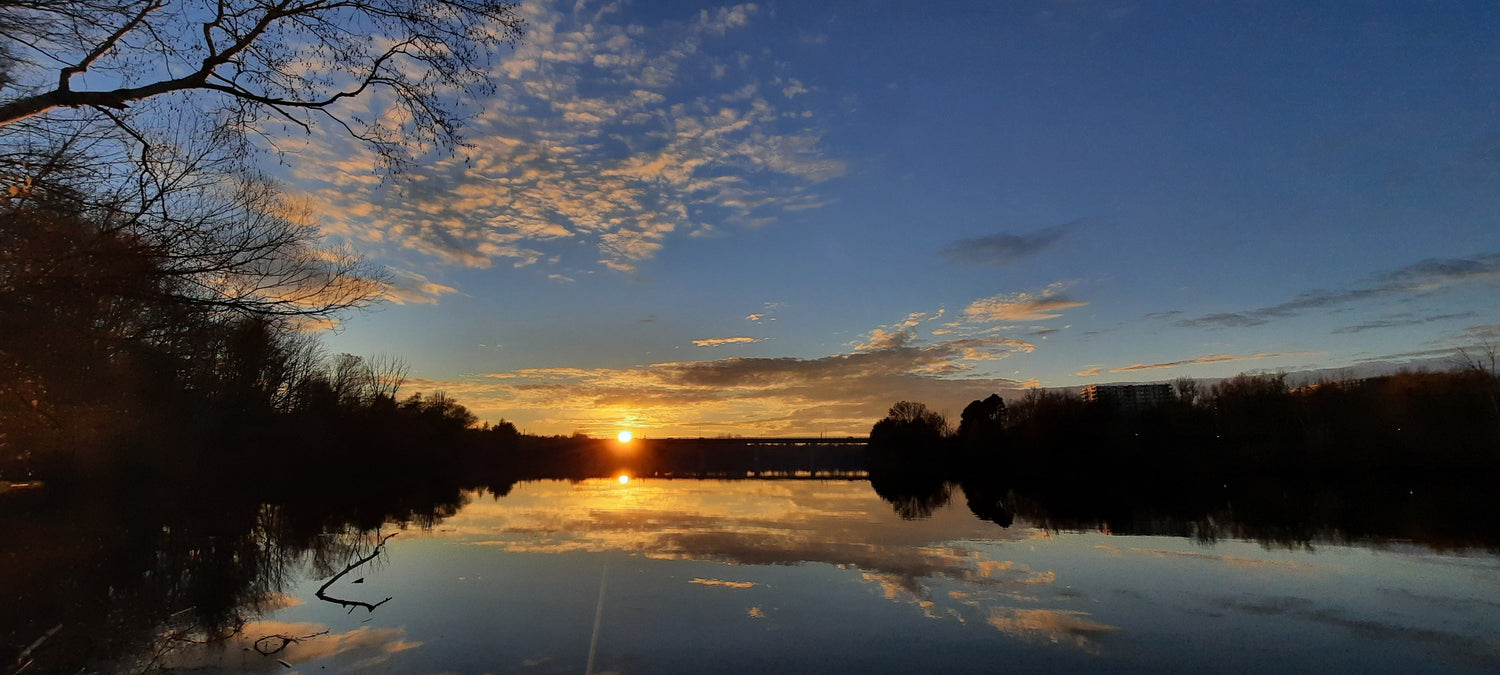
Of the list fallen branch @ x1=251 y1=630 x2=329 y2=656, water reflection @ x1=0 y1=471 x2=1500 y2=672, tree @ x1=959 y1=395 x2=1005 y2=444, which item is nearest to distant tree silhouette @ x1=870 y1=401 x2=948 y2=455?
tree @ x1=959 y1=395 x2=1005 y2=444

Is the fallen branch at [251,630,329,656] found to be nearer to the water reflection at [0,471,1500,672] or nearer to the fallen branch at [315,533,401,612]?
the water reflection at [0,471,1500,672]

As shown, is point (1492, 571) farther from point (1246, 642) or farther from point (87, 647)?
point (87, 647)

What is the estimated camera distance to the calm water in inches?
350

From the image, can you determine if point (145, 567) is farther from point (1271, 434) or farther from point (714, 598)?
point (1271, 434)

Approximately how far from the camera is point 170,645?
358 inches

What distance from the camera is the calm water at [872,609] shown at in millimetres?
8891

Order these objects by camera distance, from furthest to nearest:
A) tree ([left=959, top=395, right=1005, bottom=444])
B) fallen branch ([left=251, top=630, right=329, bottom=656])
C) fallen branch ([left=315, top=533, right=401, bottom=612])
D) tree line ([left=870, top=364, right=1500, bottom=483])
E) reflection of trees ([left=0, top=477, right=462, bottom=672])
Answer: tree ([left=959, top=395, right=1005, bottom=444]) → tree line ([left=870, top=364, right=1500, bottom=483]) → fallen branch ([left=315, top=533, right=401, bottom=612]) → reflection of trees ([left=0, top=477, right=462, bottom=672]) → fallen branch ([left=251, top=630, right=329, bottom=656])

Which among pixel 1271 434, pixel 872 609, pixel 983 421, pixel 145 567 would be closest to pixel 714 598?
pixel 872 609

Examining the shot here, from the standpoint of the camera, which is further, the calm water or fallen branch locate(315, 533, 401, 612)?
fallen branch locate(315, 533, 401, 612)

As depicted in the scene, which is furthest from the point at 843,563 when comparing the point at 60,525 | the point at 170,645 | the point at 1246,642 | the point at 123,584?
the point at 60,525

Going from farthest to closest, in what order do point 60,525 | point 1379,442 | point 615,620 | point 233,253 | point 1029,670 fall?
1. point 1379,442
2. point 60,525
3. point 615,620
4. point 233,253
5. point 1029,670

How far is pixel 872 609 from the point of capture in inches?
458

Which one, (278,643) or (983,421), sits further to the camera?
(983,421)

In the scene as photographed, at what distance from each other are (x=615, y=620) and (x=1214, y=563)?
14.1 metres
